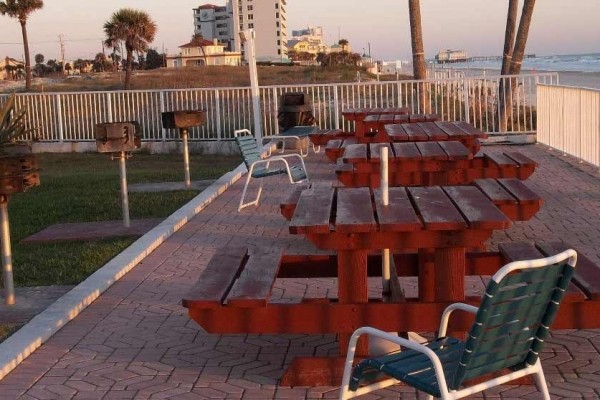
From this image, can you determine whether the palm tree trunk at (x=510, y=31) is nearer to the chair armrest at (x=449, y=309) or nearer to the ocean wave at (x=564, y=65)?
the chair armrest at (x=449, y=309)

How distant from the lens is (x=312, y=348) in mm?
5691

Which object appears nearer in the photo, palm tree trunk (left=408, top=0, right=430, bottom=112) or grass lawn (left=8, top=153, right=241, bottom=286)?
grass lawn (left=8, top=153, right=241, bottom=286)

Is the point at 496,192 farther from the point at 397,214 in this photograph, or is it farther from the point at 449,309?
the point at 449,309

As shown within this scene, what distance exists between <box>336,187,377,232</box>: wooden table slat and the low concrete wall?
15.3 meters

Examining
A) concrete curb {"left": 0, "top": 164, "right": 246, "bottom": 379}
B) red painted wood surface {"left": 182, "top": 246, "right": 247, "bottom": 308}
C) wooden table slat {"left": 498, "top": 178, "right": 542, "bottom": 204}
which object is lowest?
concrete curb {"left": 0, "top": 164, "right": 246, "bottom": 379}

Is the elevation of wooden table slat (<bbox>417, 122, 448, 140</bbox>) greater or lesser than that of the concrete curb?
greater

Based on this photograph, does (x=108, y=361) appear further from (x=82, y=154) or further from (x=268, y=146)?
(x=82, y=154)

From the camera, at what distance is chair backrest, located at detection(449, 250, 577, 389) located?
11.5 feet

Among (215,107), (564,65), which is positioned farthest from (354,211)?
(564,65)

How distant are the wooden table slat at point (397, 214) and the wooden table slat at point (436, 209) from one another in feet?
0.15

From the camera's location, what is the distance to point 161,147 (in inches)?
848

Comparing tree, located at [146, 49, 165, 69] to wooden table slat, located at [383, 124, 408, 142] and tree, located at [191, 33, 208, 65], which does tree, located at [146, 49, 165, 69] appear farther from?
wooden table slat, located at [383, 124, 408, 142]

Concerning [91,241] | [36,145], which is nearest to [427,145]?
[91,241]

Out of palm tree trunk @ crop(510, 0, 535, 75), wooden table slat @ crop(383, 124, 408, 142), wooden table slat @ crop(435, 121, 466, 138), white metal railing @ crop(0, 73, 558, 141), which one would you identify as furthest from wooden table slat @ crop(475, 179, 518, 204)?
palm tree trunk @ crop(510, 0, 535, 75)
